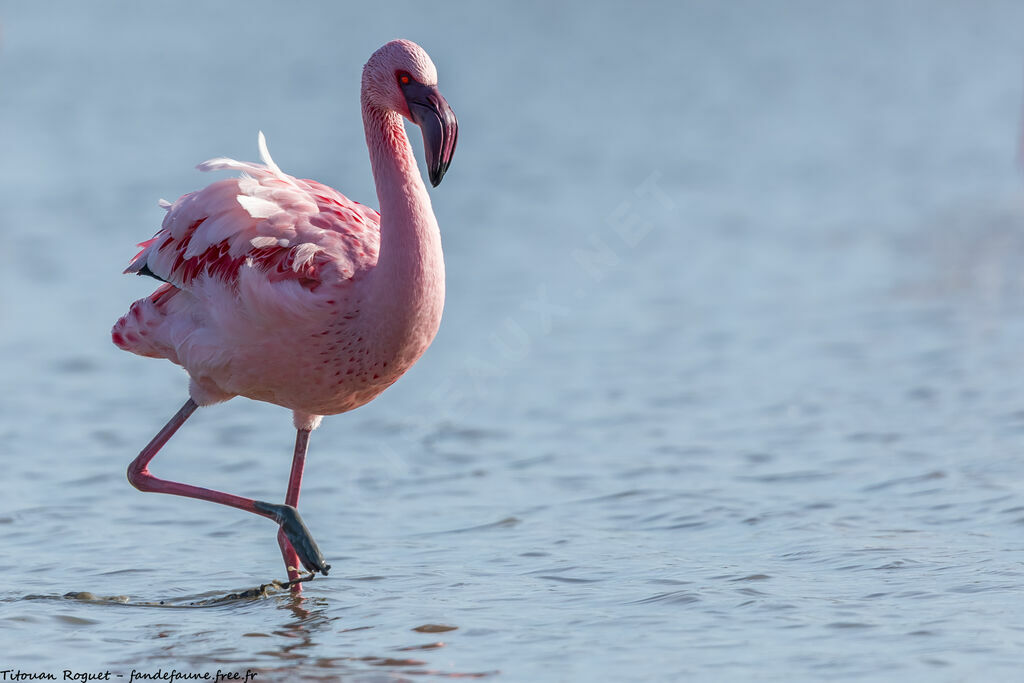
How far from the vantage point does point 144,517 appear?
271 inches

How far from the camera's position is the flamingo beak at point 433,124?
4801mm

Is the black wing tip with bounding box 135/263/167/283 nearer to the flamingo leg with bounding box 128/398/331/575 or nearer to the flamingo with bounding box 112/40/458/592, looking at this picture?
the flamingo with bounding box 112/40/458/592

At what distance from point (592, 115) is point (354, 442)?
1124cm

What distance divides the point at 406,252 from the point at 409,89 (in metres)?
0.61

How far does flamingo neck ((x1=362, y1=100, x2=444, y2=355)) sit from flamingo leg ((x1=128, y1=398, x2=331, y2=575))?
87 centimetres

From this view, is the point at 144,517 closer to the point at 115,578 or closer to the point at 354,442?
the point at 115,578

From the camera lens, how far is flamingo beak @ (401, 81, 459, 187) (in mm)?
4801

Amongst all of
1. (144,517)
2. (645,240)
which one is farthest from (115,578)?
(645,240)

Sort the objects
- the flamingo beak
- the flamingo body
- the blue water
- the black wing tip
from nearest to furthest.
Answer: the flamingo beak → the flamingo body → the blue water → the black wing tip

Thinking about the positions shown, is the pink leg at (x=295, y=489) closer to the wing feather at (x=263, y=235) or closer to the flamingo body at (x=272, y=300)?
the flamingo body at (x=272, y=300)

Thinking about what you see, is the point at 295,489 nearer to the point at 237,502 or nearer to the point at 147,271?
the point at 237,502

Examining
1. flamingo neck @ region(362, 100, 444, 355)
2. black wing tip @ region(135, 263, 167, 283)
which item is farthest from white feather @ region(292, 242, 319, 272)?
black wing tip @ region(135, 263, 167, 283)

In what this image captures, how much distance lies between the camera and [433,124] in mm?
4848

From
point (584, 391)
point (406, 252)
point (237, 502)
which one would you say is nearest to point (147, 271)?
point (237, 502)
